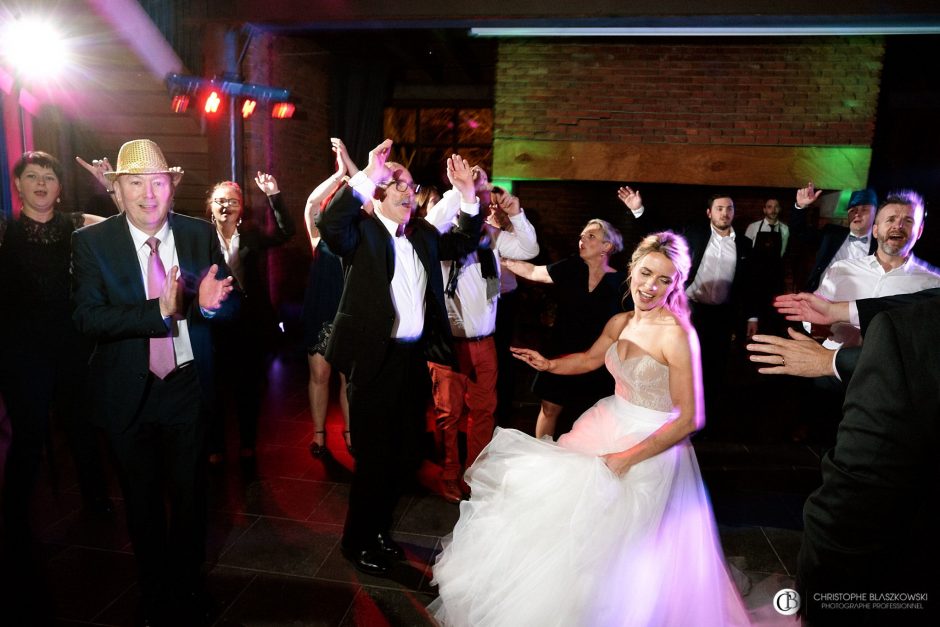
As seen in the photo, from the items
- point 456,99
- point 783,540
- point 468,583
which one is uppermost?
point 456,99

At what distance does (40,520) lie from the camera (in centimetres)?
286

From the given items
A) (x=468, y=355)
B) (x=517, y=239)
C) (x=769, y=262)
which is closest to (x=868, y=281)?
(x=517, y=239)

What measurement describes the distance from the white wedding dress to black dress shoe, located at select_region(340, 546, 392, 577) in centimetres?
35

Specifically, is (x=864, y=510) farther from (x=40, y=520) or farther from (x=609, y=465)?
(x=40, y=520)

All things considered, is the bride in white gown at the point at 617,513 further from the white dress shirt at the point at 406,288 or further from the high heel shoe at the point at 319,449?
the high heel shoe at the point at 319,449

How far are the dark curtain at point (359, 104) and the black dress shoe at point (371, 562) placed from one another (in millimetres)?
6903

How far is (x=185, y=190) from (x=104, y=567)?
16.0 feet

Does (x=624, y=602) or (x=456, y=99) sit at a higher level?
(x=456, y=99)

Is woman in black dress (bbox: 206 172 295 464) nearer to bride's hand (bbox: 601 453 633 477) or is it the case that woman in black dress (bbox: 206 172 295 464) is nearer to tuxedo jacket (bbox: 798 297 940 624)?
bride's hand (bbox: 601 453 633 477)

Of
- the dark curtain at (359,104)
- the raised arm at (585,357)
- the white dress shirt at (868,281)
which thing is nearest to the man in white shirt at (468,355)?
the raised arm at (585,357)

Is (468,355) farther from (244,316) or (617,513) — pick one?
(617,513)

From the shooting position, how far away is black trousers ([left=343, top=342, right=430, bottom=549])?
8.09 feet

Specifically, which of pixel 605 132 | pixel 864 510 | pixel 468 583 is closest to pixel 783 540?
pixel 468 583

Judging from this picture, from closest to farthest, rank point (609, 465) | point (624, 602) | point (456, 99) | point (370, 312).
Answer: point (624, 602), point (609, 465), point (370, 312), point (456, 99)
